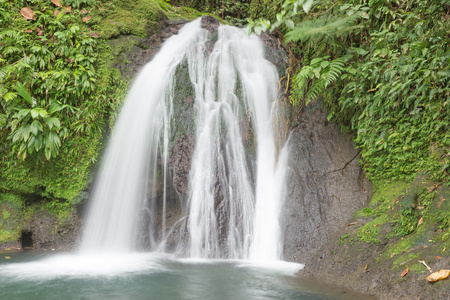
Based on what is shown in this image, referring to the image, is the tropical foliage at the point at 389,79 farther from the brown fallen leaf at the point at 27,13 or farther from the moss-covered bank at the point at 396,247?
the brown fallen leaf at the point at 27,13

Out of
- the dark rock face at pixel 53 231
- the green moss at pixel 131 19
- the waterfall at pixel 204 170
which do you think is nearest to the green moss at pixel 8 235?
the dark rock face at pixel 53 231

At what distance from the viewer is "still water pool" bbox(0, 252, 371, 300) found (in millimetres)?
3939

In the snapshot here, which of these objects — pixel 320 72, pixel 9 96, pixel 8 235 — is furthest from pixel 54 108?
pixel 320 72

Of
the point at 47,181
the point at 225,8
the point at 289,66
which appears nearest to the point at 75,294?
the point at 47,181

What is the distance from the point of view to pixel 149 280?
4.46m

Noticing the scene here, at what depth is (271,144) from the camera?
21.8 ft

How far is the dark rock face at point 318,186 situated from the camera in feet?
18.4

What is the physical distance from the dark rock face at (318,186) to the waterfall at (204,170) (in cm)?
26

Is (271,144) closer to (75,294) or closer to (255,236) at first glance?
(255,236)

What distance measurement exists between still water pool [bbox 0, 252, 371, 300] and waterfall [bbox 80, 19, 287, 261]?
0.53 metres

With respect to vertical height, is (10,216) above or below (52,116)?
below

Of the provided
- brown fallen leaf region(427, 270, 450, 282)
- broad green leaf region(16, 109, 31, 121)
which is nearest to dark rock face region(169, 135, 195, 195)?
broad green leaf region(16, 109, 31, 121)

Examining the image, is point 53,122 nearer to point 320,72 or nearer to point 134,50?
point 134,50

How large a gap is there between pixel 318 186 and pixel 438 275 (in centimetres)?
281
